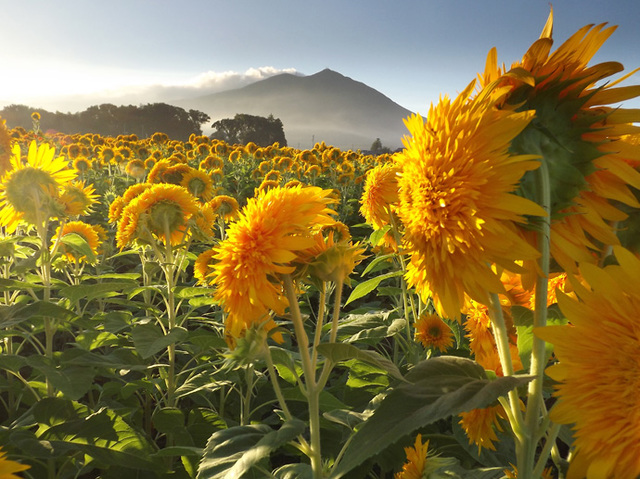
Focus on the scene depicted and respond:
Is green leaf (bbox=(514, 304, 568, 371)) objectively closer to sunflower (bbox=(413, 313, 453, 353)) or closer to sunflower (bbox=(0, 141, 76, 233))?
sunflower (bbox=(413, 313, 453, 353))

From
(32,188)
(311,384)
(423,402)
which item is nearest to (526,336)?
(423,402)

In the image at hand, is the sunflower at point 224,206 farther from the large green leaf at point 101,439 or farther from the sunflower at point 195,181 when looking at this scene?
the large green leaf at point 101,439

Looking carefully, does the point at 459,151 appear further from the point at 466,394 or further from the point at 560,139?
the point at 466,394

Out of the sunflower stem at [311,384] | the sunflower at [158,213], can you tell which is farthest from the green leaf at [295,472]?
the sunflower at [158,213]

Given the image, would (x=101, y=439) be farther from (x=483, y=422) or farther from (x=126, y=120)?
(x=126, y=120)

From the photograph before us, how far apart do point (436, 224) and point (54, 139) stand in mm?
13729

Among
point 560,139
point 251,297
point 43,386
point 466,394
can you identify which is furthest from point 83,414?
point 560,139

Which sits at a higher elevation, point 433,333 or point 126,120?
point 126,120

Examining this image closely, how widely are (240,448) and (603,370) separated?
0.81 metres

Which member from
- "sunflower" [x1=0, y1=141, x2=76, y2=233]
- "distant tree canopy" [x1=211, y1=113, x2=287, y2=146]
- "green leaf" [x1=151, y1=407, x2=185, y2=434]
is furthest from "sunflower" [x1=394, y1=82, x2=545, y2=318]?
"distant tree canopy" [x1=211, y1=113, x2=287, y2=146]

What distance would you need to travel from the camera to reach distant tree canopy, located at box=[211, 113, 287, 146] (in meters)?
25.1

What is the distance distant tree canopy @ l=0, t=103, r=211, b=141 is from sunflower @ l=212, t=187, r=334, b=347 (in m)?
25.0

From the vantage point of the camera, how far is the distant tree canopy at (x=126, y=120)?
78.2 feet

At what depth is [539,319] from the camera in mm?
648
